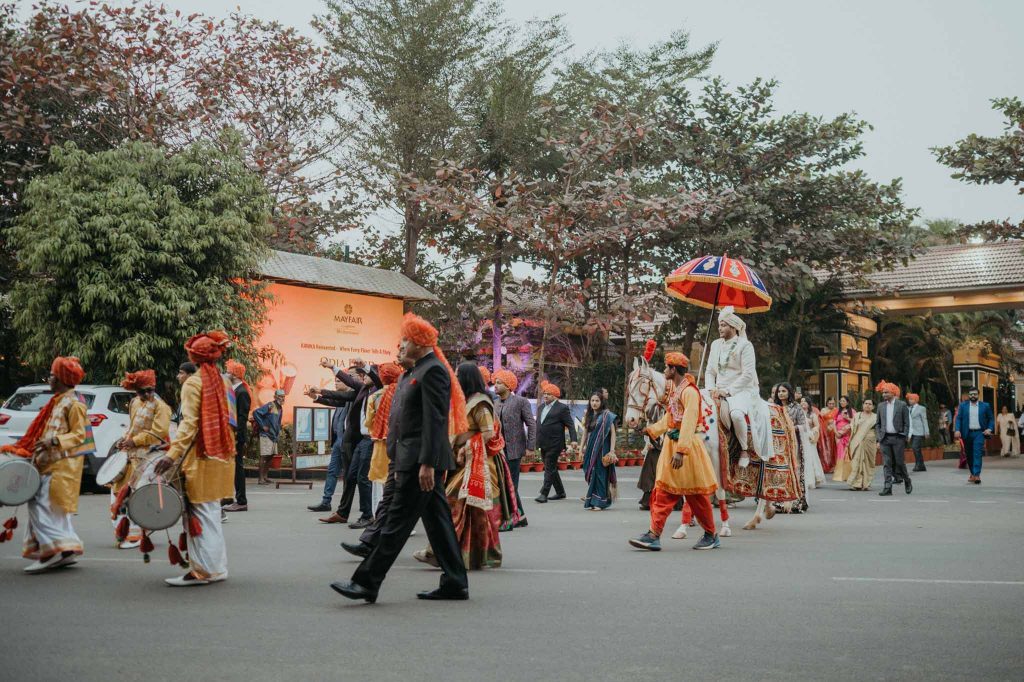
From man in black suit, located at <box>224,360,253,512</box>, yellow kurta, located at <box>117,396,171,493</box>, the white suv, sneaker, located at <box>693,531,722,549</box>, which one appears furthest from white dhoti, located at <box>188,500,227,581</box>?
the white suv

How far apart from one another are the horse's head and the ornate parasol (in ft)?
2.08

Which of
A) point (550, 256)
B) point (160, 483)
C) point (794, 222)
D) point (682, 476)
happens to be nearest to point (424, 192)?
point (550, 256)

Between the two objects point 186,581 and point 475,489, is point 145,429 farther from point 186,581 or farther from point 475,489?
point 475,489

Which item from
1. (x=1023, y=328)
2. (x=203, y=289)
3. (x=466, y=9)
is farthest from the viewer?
(x=1023, y=328)

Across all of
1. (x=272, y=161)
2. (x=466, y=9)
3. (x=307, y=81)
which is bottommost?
(x=272, y=161)

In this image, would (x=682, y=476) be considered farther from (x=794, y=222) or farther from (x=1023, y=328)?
(x=1023, y=328)

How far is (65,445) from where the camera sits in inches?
352

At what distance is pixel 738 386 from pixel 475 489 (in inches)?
175

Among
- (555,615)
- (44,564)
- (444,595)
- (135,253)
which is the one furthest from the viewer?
(135,253)

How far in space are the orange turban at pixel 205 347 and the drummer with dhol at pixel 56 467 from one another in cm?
121

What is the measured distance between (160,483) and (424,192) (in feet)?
63.8

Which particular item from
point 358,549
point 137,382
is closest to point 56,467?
point 137,382

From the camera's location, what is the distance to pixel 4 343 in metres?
28.2

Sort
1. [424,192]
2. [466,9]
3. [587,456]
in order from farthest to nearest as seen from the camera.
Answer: [466,9] → [424,192] → [587,456]
